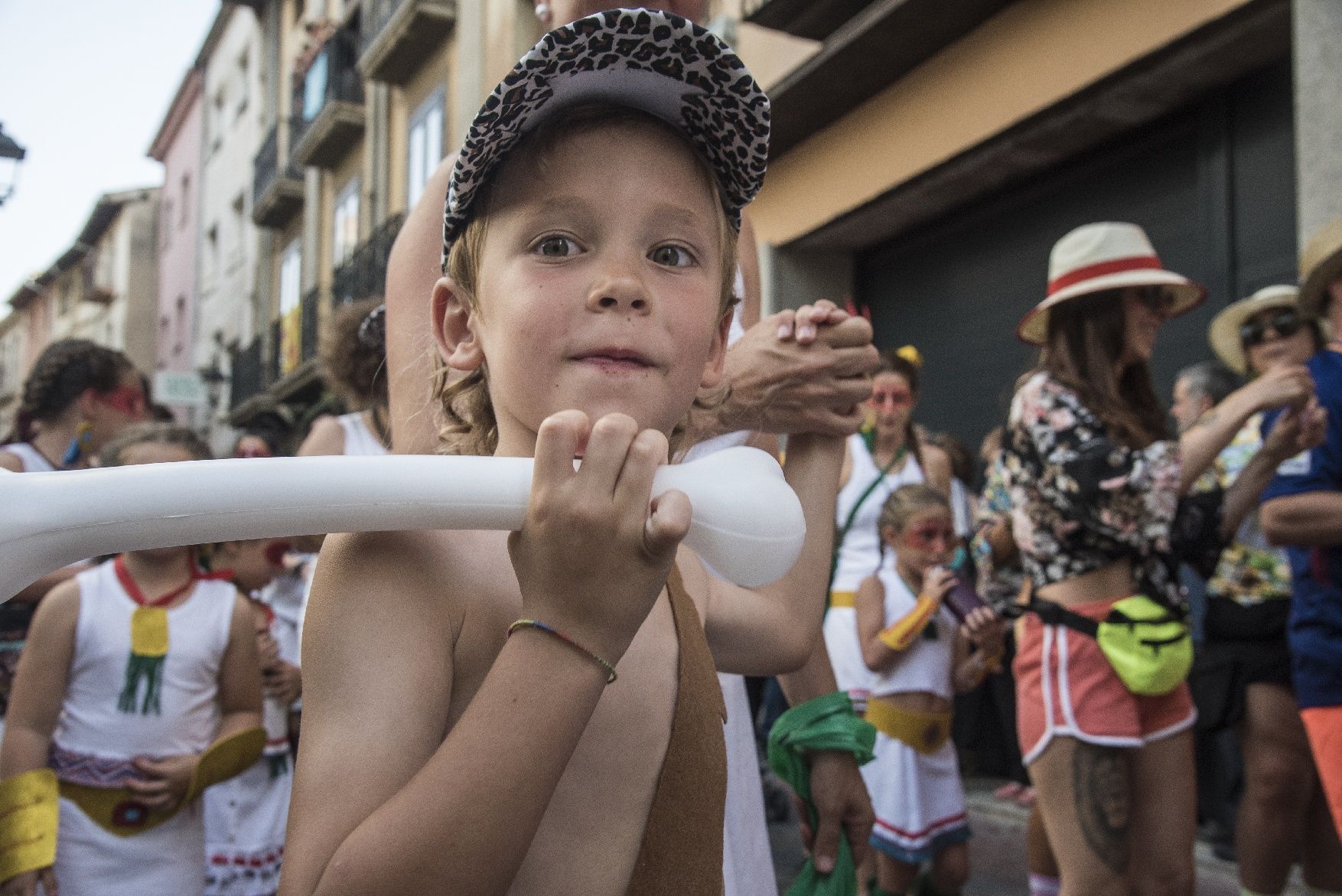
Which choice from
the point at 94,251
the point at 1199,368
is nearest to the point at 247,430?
the point at 1199,368

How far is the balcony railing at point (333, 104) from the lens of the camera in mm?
17891

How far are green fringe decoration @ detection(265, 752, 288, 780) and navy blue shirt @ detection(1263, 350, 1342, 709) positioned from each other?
320 centimetres

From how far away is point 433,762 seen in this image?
89cm

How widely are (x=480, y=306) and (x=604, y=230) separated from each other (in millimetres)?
171

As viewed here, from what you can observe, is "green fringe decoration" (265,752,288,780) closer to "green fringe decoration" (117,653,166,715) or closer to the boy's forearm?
"green fringe decoration" (117,653,166,715)

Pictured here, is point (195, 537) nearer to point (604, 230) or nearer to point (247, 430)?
point (604, 230)

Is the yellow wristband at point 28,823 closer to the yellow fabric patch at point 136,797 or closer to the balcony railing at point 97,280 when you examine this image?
the yellow fabric patch at point 136,797

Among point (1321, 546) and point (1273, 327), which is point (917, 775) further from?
point (1273, 327)

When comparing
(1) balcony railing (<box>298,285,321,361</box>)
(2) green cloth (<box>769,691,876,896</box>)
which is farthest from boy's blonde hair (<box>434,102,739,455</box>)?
(1) balcony railing (<box>298,285,321,361</box>)

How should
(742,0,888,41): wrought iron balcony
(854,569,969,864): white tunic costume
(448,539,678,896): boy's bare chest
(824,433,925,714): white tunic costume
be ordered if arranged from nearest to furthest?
1. (448,539,678,896): boy's bare chest
2. (854,569,969,864): white tunic costume
3. (824,433,925,714): white tunic costume
4. (742,0,888,41): wrought iron balcony

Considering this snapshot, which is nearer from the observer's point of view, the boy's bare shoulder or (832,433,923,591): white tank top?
the boy's bare shoulder

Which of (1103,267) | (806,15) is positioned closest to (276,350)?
(806,15)

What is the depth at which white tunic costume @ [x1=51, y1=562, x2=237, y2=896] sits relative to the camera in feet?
8.41

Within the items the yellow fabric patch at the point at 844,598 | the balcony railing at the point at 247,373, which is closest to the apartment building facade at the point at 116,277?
the balcony railing at the point at 247,373
